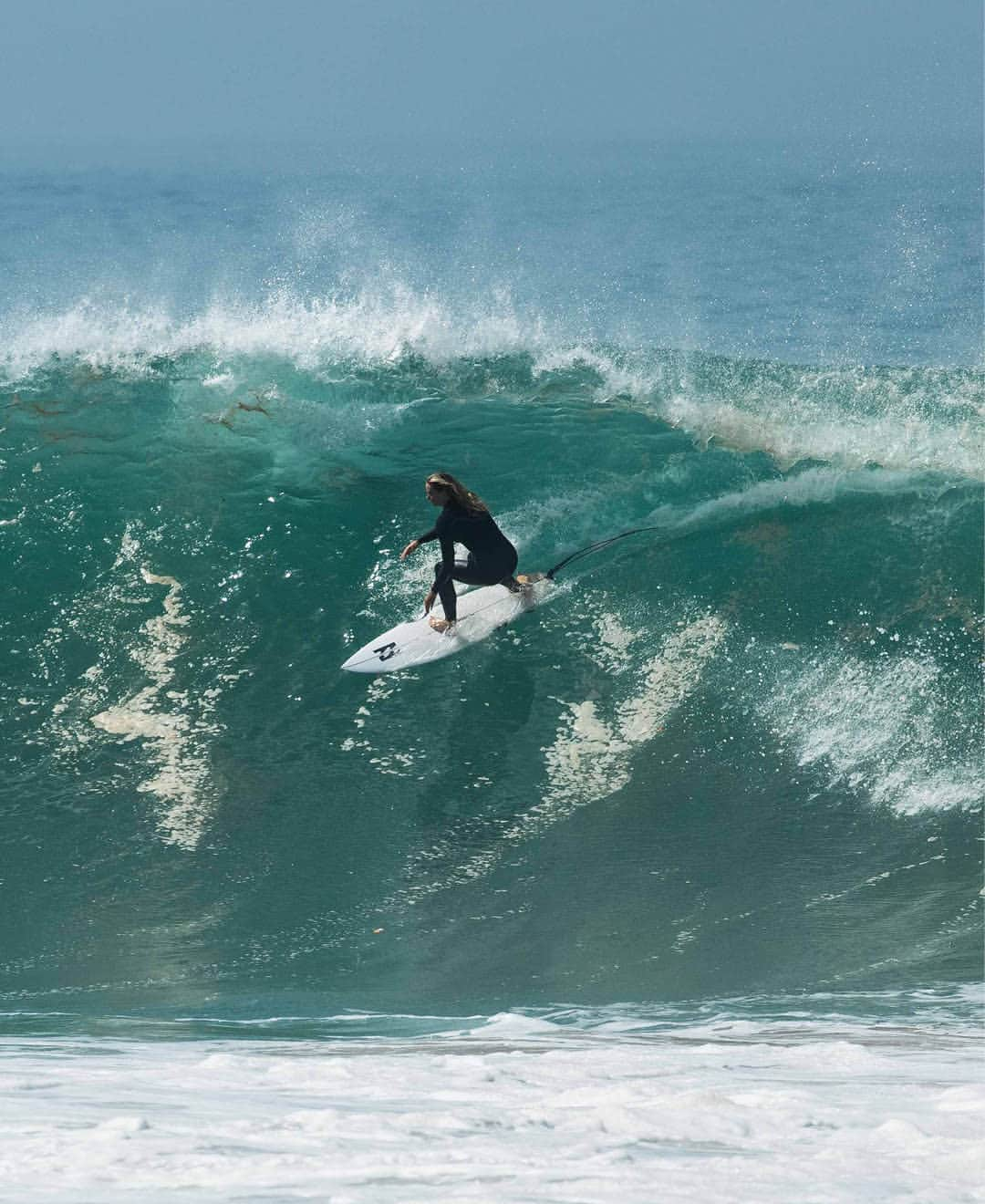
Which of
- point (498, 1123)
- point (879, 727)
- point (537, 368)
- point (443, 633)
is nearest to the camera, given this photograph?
point (498, 1123)

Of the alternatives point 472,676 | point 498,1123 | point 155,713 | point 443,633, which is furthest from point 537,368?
point 498,1123

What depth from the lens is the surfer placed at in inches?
321

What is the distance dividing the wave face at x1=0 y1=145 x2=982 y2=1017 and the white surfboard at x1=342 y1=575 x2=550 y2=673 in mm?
124

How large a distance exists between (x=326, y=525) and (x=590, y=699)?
2717 mm

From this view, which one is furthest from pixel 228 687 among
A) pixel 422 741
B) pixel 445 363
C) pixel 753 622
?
pixel 445 363

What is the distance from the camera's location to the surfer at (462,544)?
8164 millimetres

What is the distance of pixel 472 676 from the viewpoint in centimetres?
856

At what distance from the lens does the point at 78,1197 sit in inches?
118

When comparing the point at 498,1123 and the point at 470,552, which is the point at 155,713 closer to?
the point at 470,552

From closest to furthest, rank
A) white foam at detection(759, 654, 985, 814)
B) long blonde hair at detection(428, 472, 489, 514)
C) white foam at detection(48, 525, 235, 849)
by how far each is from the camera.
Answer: white foam at detection(48, 525, 235, 849)
white foam at detection(759, 654, 985, 814)
long blonde hair at detection(428, 472, 489, 514)

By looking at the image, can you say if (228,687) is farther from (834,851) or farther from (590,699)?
(834,851)

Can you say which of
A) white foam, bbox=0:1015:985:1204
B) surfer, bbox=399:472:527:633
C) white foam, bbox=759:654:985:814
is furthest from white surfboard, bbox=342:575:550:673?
white foam, bbox=0:1015:985:1204

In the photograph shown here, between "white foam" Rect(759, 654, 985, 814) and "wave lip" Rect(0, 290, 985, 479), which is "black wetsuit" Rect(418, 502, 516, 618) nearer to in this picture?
"white foam" Rect(759, 654, 985, 814)

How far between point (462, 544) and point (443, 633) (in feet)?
2.03
